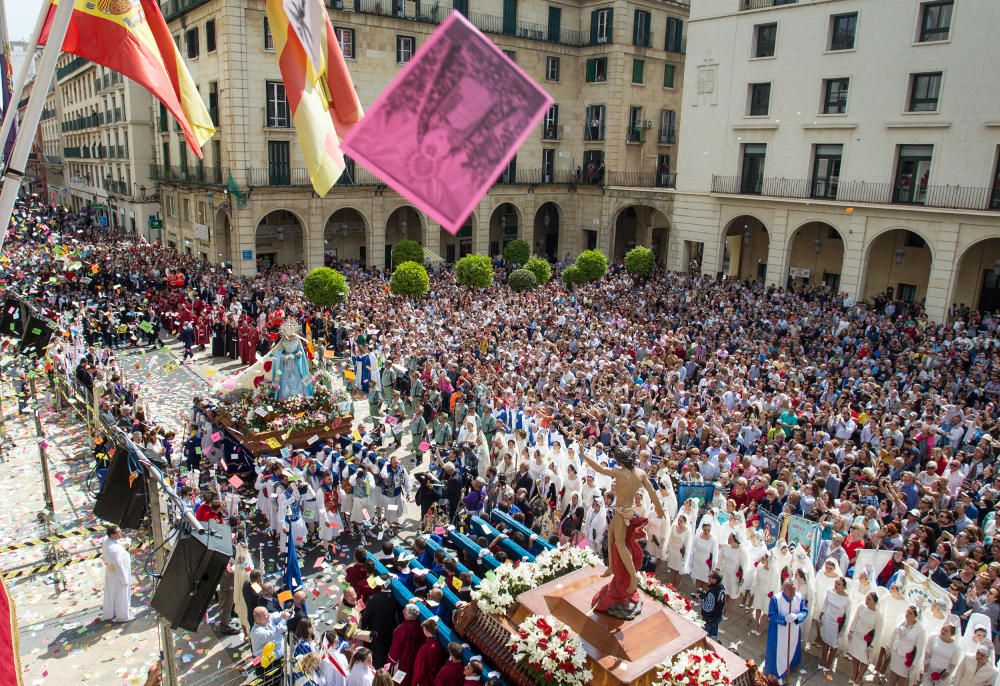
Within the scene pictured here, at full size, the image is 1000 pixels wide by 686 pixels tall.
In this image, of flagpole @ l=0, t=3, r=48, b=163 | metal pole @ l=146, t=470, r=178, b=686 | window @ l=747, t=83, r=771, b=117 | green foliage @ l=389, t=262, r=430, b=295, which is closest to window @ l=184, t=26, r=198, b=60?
green foliage @ l=389, t=262, r=430, b=295

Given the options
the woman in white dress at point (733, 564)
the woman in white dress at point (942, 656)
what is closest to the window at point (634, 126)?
the woman in white dress at point (733, 564)

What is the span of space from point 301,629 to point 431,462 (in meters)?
7.22

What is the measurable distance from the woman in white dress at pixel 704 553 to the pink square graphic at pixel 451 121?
804cm

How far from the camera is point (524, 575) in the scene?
9273 mm

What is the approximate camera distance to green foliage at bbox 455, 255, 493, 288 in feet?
101

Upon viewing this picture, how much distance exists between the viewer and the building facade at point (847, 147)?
2534 cm

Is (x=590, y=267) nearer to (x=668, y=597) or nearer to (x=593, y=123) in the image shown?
(x=593, y=123)

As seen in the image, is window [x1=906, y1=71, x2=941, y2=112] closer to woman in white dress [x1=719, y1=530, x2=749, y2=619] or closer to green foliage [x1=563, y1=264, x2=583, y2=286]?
green foliage [x1=563, y1=264, x2=583, y2=286]

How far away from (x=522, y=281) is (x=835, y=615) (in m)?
22.6

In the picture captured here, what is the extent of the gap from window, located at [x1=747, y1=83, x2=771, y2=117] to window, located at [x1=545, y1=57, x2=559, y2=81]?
12.9m

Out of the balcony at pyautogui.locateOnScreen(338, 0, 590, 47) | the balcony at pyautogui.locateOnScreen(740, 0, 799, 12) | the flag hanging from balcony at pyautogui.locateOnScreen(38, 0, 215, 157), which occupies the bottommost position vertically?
the flag hanging from balcony at pyautogui.locateOnScreen(38, 0, 215, 157)

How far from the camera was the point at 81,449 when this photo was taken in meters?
16.1

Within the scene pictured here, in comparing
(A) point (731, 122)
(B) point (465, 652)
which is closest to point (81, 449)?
(B) point (465, 652)

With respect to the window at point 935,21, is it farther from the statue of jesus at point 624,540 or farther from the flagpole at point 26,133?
the flagpole at point 26,133
